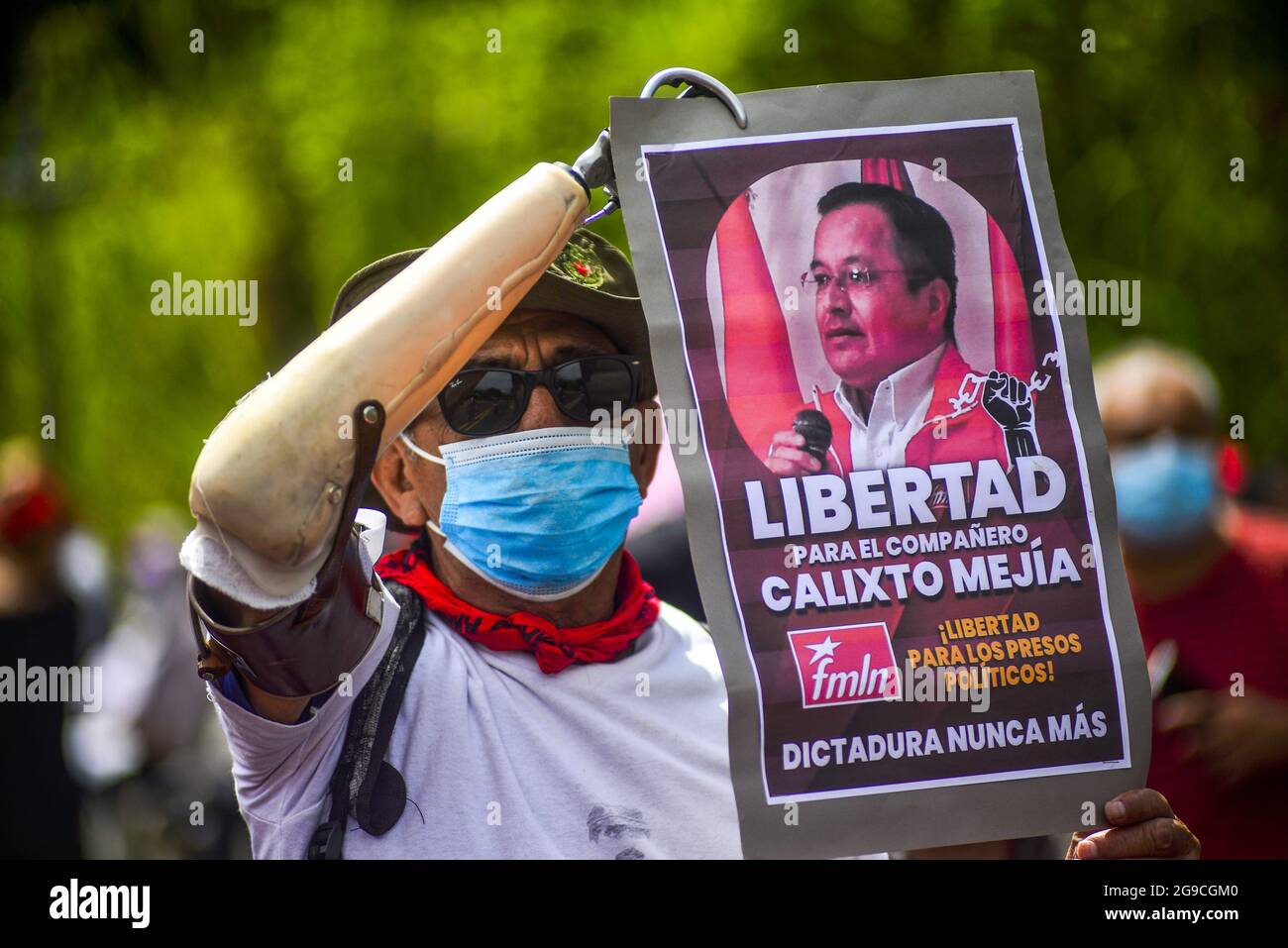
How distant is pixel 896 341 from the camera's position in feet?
6.63

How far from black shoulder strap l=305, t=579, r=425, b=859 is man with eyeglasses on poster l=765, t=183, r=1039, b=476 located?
0.81 m

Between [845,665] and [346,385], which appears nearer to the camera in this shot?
[346,385]

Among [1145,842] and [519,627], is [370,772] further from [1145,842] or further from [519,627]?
[1145,842]

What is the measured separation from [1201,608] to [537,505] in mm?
2045

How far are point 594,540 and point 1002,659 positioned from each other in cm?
74

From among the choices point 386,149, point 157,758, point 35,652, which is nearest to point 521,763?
point 35,652

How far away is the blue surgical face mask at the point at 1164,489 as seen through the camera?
360 centimetres

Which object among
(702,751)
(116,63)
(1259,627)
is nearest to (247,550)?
(702,751)

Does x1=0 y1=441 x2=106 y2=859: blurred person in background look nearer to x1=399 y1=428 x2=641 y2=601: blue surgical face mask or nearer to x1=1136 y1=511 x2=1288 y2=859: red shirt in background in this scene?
x1=399 y1=428 x2=641 y2=601: blue surgical face mask

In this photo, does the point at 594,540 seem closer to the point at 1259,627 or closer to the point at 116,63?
the point at 1259,627

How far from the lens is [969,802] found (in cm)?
195

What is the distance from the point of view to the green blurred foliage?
680 cm

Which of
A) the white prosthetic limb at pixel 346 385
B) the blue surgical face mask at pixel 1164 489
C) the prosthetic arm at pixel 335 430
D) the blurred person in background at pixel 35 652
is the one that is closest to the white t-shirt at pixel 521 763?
the prosthetic arm at pixel 335 430

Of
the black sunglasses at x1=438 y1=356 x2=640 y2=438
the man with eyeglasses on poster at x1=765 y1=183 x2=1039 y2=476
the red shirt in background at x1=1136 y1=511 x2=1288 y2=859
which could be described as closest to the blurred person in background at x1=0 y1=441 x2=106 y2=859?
the black sunglasses at x1=438 y1=356 x2=640 y2=438
